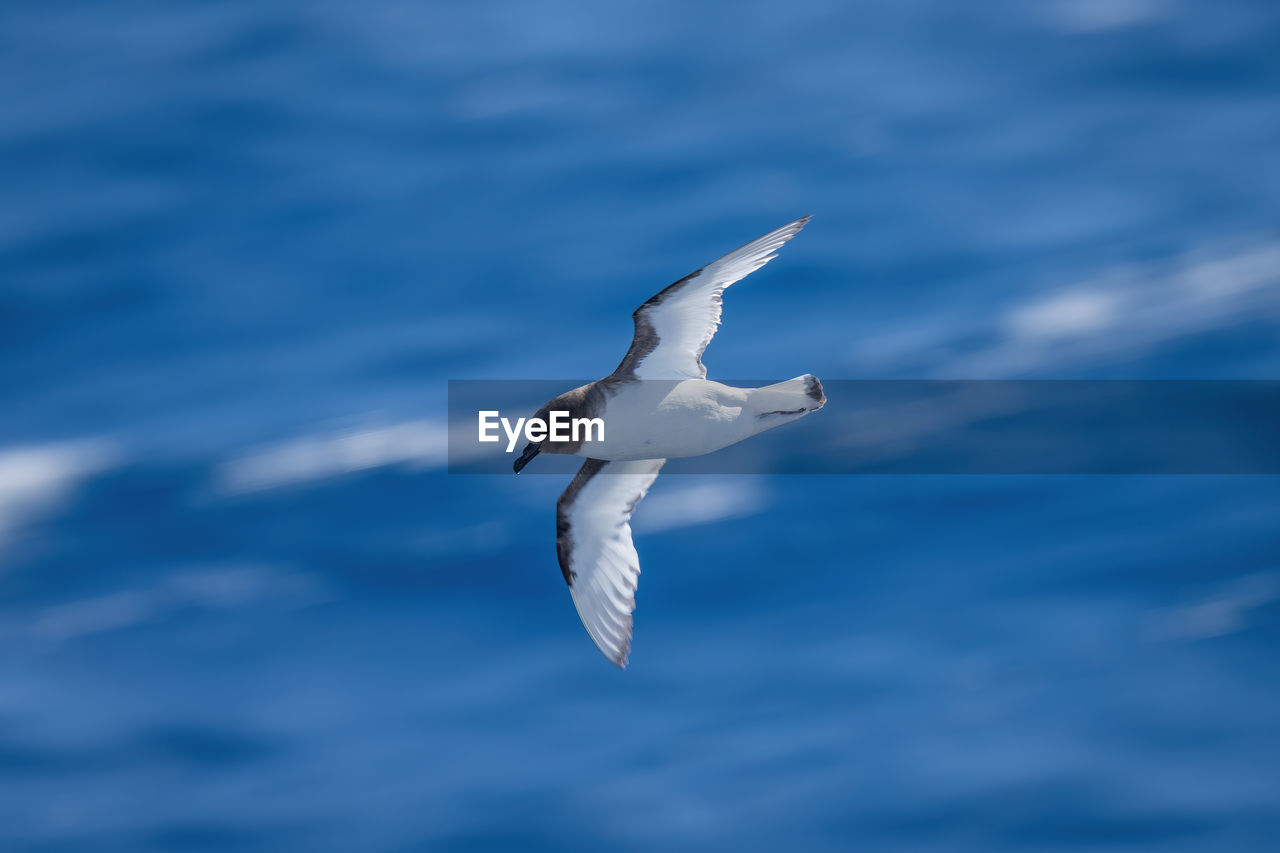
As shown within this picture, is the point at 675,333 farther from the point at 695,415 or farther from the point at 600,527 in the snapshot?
the point at 600,527

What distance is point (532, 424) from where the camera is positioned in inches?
519

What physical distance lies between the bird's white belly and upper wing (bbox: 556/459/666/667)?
2252 mm

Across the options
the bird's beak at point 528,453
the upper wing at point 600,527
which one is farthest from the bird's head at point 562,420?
the upper wing at point 600,527

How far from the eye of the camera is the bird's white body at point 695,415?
1272cm

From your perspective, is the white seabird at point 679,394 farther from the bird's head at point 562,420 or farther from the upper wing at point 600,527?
the upper wing at point 600,527

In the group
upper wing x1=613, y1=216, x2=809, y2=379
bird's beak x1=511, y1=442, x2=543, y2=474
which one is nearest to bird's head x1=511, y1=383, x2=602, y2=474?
bird's beak x1=511, y1=442, x2=543, y2=474

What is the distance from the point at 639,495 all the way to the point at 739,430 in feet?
9.01

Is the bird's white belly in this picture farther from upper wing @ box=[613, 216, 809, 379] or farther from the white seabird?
upper wing @ box=[613, 216, 809, 379]

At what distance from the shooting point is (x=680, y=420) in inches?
500

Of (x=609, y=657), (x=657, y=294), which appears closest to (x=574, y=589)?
(x=609, y=657)

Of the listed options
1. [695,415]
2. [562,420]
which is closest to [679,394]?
[695,415]

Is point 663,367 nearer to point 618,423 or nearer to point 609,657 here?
point 618,423

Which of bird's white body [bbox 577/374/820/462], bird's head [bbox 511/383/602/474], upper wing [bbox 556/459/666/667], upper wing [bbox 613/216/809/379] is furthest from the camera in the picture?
upper wing [bbox 556/459/666/667]

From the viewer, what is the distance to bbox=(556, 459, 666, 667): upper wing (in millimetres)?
15039
